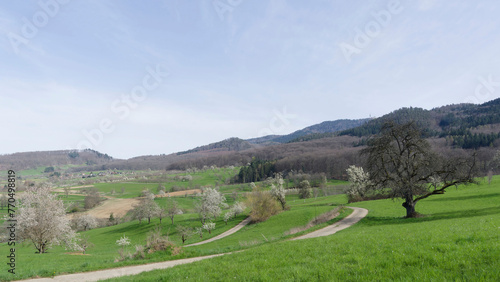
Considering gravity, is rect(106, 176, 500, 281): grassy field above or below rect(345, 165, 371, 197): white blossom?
above

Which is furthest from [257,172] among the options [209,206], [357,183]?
[357,183]

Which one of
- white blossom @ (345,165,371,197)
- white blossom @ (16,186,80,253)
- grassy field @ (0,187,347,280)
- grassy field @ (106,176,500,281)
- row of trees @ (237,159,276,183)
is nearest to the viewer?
grassy field @ (106,176,500,281)

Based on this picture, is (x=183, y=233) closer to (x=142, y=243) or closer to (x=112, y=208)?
(x=142, y=243)

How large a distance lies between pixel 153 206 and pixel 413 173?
65.4 m

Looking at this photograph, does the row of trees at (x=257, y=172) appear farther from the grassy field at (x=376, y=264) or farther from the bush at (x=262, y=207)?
the grassy field at (x=376, y=264)

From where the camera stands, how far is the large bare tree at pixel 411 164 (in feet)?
91.9

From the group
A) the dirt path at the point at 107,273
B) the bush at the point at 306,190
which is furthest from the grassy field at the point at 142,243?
the bush at the point at 306,190

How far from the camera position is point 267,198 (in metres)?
54.2

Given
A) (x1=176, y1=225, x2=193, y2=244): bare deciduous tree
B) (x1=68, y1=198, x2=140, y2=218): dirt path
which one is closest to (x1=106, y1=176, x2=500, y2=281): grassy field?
(x1=176, y1=225, x2=193, y2=244): bare deciduous tree

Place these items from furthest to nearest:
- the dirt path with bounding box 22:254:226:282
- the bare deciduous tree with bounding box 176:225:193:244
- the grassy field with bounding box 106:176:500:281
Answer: the bare deciduous tree with bounding box 176:225:193:244
the dirt path with bounding box 22:254:226:282
the grassy field with bounding box 106:176:500:281

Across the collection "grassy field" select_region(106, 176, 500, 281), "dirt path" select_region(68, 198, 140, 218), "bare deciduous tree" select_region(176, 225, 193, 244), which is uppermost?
"grassy field" select_region(106, 176, 500, 281)

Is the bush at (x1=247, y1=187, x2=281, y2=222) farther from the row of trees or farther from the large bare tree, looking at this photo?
the row of trees

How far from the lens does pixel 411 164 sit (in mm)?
29750

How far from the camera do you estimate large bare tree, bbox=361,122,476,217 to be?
91.9 feet
